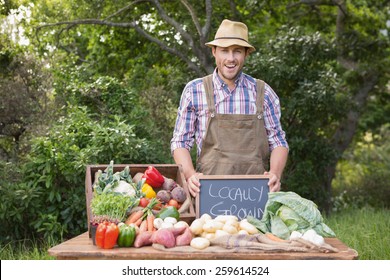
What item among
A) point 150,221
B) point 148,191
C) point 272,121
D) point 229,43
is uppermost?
point 229,43

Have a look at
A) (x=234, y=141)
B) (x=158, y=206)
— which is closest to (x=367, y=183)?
(x=234, y=141)

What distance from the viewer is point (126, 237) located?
3070 mm

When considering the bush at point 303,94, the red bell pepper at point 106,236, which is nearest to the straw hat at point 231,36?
the red bell pepper at point 106,236

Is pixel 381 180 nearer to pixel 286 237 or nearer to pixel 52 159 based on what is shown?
pixel 52 159

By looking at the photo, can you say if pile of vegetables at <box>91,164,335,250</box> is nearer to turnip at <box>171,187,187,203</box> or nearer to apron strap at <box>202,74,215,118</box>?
turnip at <box>171,187,187,203</box>

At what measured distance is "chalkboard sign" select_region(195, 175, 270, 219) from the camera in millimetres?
3771

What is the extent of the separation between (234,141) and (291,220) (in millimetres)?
1190

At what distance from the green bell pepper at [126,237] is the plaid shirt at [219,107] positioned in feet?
4.46

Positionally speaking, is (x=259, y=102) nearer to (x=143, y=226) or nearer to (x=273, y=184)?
(x=273, y=184)

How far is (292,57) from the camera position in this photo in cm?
1072

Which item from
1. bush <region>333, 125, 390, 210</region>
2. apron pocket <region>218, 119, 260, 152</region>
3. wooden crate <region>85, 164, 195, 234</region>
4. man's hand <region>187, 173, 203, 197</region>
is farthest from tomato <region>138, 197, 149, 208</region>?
bush <region>333, 125, 390, 210</region>
